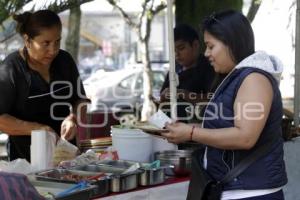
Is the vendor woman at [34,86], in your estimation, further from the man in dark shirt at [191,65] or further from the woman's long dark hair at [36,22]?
the man in dark shirt at [191,65]

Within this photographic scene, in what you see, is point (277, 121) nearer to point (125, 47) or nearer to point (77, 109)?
point (77, 109)

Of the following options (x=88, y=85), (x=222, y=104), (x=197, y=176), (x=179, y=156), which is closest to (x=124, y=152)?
(x=179, y=156)

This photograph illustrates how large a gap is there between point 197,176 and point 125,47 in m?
29.6

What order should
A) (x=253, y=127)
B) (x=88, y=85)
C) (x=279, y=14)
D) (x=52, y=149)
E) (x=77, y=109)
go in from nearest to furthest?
(x=253, y=127) → (x=52, y=149) → (x=77, y=109) → (x=88, y=85) → (x=279, y=14)

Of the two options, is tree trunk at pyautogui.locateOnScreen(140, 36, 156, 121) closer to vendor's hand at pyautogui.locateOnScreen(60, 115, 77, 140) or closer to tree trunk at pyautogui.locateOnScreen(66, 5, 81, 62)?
tree trunk at pyautogui.locateOnScreen(66, 5, 81, 62)

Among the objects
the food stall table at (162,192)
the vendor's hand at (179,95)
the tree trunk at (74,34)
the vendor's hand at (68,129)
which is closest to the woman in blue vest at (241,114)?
the food stall table at (162,192)

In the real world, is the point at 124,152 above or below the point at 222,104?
below

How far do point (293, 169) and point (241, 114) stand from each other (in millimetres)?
2425

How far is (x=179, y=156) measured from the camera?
279cm

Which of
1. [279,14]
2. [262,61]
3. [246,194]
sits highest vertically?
[279,14]

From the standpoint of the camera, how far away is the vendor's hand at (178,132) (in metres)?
2.15

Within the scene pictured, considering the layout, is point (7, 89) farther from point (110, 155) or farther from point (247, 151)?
point (247, 151)

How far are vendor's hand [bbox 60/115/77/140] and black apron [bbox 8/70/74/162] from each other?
17cm

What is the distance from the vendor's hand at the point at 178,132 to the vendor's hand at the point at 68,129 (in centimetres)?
100
